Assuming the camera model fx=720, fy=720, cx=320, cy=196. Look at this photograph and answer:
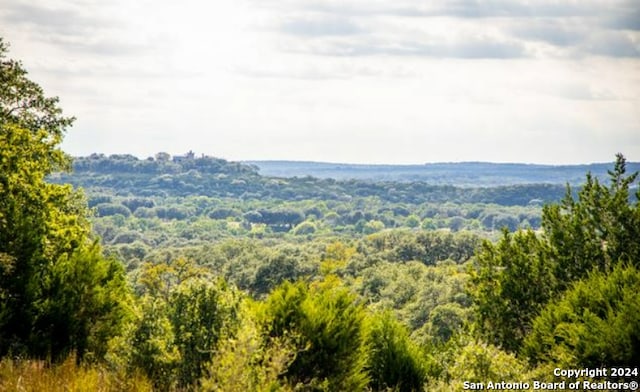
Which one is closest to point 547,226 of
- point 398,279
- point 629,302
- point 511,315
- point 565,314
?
point 511,315

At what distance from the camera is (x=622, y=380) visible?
15859 millimetres

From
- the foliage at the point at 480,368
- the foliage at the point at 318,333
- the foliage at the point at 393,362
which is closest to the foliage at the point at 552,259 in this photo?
the foliage at the point at 393,362

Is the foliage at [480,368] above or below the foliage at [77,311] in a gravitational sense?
below

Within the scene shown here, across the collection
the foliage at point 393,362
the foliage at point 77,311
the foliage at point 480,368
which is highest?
the foliage at point 77,311

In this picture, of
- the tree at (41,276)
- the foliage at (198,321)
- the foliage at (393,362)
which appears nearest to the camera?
the foliage at (198,321)

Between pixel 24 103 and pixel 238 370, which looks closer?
pixel 238 370

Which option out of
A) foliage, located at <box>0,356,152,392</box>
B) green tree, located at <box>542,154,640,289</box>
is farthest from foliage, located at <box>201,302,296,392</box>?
green tree, located at <box>542,154,640,289</box>

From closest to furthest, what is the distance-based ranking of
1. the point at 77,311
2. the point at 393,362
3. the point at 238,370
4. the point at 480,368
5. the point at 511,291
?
the point at 238,370
the point at 480,368
the point at 77,311
the point at 393,362
the point at 511,291

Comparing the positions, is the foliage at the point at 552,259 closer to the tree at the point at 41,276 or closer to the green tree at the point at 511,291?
the green tree at the point at 511,291

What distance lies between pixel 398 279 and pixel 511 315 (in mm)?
64029

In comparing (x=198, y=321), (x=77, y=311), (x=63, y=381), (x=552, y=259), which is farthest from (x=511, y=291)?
(x=63, y=381)

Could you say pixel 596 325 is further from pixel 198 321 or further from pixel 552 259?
pixel 552 259

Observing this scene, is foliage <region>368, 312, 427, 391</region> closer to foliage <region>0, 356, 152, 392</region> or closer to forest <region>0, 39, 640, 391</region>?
forest <region>0, 39, 640, 391</region>

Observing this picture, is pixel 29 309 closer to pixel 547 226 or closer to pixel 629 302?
pixel 629 302
